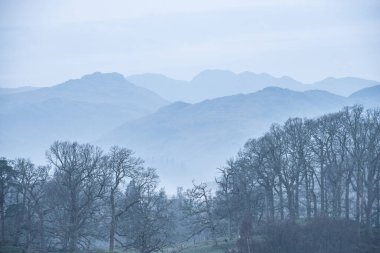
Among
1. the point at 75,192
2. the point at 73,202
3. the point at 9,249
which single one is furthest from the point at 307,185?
the point at 9,249

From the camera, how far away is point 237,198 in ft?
188

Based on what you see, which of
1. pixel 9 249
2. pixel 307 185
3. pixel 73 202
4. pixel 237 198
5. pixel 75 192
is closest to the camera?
pixel 9 249

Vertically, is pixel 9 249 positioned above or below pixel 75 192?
below

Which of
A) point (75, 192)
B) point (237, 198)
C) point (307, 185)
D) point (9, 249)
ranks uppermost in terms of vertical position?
point (307, 185)

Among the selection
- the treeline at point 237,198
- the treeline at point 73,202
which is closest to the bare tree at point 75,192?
the treeline at point 73,202

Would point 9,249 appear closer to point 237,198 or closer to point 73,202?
point 73,202

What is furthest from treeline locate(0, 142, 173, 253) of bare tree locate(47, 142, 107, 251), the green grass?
the green grass

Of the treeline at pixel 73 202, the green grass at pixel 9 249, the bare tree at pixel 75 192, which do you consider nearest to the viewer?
the green grass at pixel 9 249

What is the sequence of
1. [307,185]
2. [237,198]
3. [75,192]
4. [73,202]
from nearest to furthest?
[73,202] < [75,192] < [237,198] < [307,185]

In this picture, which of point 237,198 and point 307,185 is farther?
point 307,185

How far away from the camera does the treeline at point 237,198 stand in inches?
1962

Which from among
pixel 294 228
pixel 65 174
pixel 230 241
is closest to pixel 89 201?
pixel 65 174

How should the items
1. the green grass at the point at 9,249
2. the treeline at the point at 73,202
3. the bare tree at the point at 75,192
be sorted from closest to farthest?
the green grass at the point at 9,249 < the bare tree at the point at 75,192 < the treeline at the point at 73,202

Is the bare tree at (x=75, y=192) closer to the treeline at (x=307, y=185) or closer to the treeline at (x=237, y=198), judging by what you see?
the treeline at (x=237, y=198)
